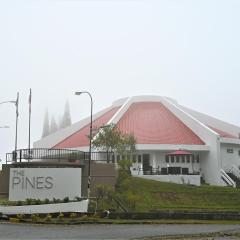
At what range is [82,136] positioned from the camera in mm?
65000

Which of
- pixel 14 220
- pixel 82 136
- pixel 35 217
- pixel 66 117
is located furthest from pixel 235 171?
pixel 66 117

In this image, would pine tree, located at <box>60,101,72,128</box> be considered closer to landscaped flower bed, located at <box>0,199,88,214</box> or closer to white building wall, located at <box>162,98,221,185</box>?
white building wall, located at <box>162,98,221,185</box>

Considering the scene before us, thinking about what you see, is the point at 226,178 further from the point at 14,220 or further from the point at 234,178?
the point at 14,220

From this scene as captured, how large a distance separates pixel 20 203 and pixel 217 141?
32.9 meters

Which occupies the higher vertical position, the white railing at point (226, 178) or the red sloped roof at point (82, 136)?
the red sloped roof at point (82, 136)

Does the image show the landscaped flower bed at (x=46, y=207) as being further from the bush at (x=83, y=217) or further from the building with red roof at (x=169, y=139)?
the building with red roof at (x=169, y=139)

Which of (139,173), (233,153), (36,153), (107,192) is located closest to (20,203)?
(107,192)

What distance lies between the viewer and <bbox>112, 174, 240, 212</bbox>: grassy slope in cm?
3459

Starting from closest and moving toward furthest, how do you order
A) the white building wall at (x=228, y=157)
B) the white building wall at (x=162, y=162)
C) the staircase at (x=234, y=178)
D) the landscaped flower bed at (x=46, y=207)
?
1. the landscaped flower bed at (x=46, y=207)
2. the staircase at (x=234, y=178)
3. the white building wall at (x=162, y=162)
4. the white building wall at (x=228, y=157)

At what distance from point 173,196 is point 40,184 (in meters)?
10.3

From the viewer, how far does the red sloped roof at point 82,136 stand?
62.2 metres

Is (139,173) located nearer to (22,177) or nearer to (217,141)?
(217,141)

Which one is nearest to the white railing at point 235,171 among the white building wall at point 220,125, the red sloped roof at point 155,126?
the red sloped roof at point 155,126

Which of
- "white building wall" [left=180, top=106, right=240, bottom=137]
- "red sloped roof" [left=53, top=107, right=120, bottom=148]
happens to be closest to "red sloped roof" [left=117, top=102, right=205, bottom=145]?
"red sloped roof" [left=53, top=107, right=120, bottom=148]
